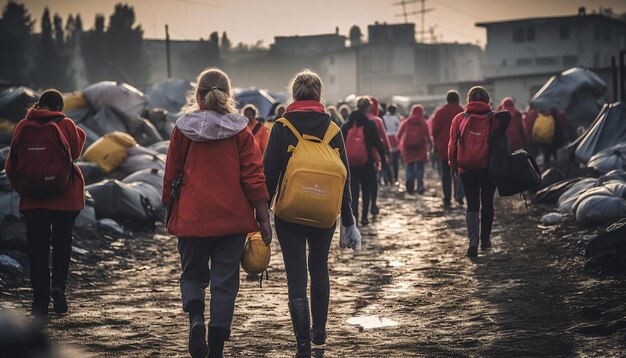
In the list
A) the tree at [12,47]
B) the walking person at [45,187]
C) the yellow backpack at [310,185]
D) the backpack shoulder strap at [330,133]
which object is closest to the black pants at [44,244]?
the walking person at [45,187]

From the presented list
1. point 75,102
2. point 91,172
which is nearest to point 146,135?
point 75,102

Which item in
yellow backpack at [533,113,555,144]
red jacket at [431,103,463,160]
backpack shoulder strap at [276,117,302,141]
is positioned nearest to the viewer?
backpack shoulder strap at [276,117,302,141]

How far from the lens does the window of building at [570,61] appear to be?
63.1 m

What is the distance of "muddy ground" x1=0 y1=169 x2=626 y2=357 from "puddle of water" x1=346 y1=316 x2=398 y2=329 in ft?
0.14

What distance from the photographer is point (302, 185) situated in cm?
547

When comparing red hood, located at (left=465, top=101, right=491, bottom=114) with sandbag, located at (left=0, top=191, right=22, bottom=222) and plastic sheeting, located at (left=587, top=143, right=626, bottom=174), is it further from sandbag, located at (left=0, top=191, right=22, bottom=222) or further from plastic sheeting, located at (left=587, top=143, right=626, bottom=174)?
plastic sheeting, located at (left=587, top=143, right=626, bottom=174)

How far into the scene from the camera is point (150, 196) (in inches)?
544

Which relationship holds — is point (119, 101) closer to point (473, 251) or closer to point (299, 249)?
point (473, 251)

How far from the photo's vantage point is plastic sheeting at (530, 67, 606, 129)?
29438 millimetres

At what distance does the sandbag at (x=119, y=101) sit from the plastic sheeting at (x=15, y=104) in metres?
1.45

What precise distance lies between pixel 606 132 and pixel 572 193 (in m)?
5.46

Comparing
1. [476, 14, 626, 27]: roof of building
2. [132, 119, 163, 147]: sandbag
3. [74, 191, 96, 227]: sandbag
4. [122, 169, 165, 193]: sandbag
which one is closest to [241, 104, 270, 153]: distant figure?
[122, 169, 165, 193]: sandbag

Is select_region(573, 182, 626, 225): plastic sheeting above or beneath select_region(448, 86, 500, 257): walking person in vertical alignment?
beneath

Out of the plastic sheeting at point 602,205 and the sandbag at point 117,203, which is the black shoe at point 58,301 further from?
the plastic sheeting at point 602,205
